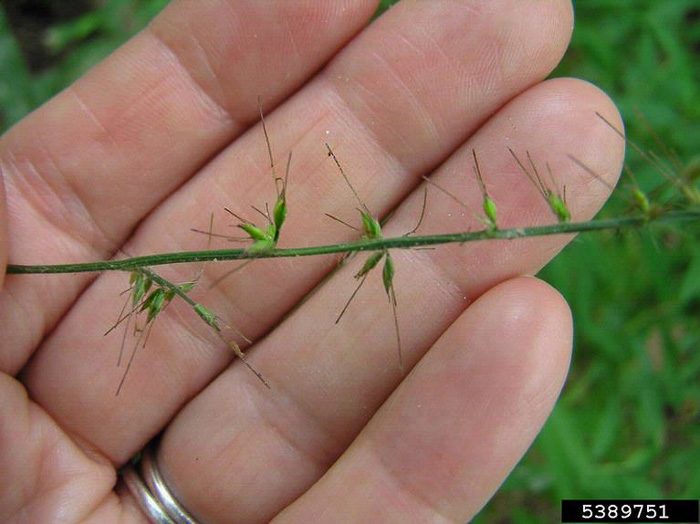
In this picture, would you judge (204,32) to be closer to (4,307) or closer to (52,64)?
(4,307)

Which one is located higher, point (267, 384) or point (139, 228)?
point (139, 228)

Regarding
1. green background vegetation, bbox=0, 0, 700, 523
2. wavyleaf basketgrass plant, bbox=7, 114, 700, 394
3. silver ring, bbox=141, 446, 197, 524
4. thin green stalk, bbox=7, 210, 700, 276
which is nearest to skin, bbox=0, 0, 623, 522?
silver ring, bbox=141, 446, 197, 524

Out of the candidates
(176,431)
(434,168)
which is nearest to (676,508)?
(434,168)

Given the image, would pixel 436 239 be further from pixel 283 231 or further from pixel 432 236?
pixel 283 231

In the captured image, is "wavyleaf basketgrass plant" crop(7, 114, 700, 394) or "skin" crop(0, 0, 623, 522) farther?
"skin" crop(0, 0, 623, 522)

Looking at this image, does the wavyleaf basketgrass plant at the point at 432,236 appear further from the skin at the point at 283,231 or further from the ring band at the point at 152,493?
the ring band at the point at 152,493

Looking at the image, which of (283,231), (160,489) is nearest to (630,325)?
(283,231)

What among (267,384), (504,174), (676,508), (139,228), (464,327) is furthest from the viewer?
(676,508)

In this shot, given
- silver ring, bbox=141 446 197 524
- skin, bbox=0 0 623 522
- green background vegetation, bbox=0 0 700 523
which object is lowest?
green background vegetation, bbox=0 0 700 523

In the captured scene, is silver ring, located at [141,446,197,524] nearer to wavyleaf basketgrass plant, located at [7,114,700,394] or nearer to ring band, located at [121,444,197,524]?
ring band, located at [121,444,197,524]
